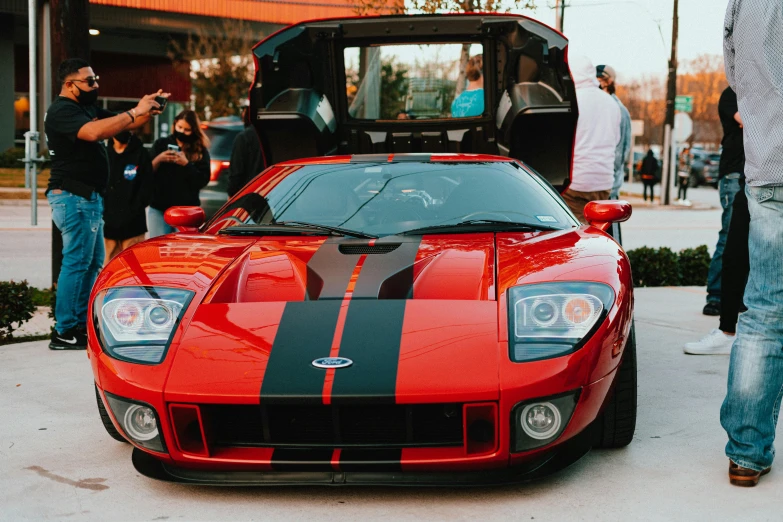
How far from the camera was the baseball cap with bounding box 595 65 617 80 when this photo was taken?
7770mm

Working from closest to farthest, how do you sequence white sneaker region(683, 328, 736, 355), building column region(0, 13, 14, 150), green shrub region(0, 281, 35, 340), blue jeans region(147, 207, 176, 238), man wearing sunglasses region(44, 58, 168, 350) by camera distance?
white sneaker region(683, 328, 736, 355) → man wearing sunglasses region(44, 58, 168, 350) → green shrub region(0, 281, 35, 340) → blue jeans region(147, 207, 176, 238) → building column region(0, 13, 14, 150)

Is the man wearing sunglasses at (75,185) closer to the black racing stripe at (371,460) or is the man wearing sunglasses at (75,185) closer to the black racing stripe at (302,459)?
the black racing stripe at (302,459)

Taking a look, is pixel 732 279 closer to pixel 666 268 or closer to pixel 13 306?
pixel 666 268

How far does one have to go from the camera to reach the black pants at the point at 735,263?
5.04m

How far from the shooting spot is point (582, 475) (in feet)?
11.0

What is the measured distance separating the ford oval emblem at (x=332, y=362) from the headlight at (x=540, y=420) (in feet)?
1.80

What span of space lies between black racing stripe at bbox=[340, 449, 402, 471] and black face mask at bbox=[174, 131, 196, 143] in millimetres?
5204

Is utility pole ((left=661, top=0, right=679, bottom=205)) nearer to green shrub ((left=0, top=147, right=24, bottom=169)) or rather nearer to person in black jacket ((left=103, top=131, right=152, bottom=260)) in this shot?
green shrub ((left=0, top=147, right=24, bottom=169))

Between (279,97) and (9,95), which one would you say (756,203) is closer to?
(279,97)

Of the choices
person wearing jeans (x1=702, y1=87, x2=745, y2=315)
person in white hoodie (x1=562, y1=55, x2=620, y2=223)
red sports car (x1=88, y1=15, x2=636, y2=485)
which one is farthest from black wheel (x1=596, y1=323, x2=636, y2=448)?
person in white hoodie (x1=562, y1=55, x2=620, y2=223)

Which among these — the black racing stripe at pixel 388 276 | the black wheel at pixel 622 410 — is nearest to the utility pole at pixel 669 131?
the black wheel at pixel 622 410

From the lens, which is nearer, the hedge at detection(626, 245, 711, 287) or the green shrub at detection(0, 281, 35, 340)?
the green shrub at detection(0, 281, 35, 340)

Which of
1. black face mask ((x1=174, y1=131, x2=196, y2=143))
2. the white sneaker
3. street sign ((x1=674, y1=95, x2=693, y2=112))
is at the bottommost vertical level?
the white sneaker

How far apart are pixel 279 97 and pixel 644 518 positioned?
4303 mm
